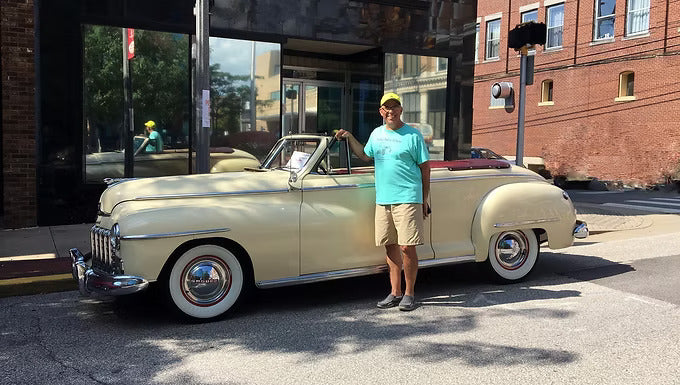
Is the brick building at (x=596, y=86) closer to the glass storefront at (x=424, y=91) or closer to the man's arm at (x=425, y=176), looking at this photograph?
the glass storefront at (x=424, y=91)

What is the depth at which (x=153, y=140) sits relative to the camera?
9.82 m

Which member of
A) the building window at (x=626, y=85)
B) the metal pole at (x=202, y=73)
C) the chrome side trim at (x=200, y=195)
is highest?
the building window at (x=626, y=85)

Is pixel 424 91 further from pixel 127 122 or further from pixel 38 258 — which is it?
pixel 38 258

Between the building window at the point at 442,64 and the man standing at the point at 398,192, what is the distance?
7919 millimetres

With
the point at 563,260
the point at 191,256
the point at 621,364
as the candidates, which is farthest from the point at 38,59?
the point at 621,364

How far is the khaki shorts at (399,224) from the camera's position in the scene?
515cm

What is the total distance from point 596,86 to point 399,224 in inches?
838

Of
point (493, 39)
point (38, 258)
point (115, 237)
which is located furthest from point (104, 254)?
point (493, 39)

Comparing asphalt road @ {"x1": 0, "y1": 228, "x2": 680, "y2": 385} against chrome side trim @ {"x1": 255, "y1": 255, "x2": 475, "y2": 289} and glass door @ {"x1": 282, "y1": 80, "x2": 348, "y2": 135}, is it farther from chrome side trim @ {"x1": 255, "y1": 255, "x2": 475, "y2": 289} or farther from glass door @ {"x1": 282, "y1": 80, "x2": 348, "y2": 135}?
glass door @ {"x1": 282, "y1": 80, "x2": 348, "y2": 135}

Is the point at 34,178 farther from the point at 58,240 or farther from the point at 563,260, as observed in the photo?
the point at 563,260

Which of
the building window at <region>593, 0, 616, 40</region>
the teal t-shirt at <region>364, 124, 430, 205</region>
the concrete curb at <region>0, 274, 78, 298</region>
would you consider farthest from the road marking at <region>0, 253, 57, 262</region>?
the building window at <region>593, 0, 616, 40</region>

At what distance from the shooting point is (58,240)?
805 centimetres

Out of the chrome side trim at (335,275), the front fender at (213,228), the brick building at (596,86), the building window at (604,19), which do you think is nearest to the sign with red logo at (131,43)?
the front fender at (213,228)

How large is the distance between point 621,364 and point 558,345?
1.55 feet
